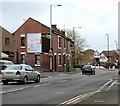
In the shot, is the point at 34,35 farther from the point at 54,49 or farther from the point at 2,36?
the point at 2,36

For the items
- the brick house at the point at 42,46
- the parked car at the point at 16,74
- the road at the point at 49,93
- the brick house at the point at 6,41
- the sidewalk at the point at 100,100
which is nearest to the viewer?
the sidewalk at the point at 100,100

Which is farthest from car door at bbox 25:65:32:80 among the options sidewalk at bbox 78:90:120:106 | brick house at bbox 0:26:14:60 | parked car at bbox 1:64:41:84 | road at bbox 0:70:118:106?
brick house at bbox 0:26:14:60

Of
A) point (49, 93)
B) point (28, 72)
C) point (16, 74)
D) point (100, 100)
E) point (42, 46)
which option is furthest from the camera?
point (42, 46)

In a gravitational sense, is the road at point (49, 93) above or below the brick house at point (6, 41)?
below

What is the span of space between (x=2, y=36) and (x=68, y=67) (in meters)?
24.4

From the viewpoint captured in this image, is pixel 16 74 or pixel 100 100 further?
pixel 16 74

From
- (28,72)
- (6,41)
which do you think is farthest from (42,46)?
(28,72)

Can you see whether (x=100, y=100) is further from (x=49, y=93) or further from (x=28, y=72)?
(x=28, y=72)

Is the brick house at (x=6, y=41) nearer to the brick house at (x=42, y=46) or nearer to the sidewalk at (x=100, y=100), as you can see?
the brick house at (x=42, y=46)

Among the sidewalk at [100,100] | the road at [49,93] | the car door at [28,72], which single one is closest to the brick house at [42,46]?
the car door at [28,72]

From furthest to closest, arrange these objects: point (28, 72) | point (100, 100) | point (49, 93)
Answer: point (28, 72), point (49, 93), point (100, 100)

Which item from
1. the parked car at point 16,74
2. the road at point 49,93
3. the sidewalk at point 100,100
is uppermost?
the parked car at point 16,74

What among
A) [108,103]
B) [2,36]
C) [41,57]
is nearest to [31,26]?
[41,57]

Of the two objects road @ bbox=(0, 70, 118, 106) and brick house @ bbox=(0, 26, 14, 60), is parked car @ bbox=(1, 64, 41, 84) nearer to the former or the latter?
road @ bbox=(0, 70, 118, 106)
